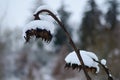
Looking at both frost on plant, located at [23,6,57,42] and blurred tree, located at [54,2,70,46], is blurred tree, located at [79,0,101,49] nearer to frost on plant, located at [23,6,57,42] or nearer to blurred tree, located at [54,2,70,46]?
blurred tree, located at [54,2,70,46]

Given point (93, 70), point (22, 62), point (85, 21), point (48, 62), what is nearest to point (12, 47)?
point (48, 62)

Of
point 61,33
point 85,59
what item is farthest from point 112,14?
point 85,59

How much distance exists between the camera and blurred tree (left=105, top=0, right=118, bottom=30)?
4526 cm

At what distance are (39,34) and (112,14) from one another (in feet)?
149

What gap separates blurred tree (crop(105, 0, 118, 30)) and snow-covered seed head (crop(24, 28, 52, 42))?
4265 cm

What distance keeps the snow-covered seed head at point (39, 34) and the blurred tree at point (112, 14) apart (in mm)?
42653

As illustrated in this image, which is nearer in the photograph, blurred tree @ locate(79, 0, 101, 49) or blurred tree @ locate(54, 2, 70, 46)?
blurred tree @ locate(79, 0, 101, 49)

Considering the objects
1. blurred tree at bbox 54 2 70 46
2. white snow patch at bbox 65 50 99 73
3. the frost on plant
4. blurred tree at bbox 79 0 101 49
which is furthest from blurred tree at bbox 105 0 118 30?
the frost on plant

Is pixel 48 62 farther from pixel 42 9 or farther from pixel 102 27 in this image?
pixel 42 9

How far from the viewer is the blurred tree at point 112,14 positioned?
148 feet

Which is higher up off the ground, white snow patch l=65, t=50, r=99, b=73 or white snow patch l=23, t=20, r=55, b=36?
white snow patch l=23, t=20, r=55, b=36

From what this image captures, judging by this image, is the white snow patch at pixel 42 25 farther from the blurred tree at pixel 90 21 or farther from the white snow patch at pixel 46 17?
the blurred tree at pixel 90 21

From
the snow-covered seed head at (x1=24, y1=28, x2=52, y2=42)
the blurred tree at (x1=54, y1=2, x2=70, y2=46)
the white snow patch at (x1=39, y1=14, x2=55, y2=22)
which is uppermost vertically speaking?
the blurred tree at (x1=54, y1=2, x2=70, y2=46)

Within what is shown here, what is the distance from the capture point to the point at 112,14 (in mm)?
46969
